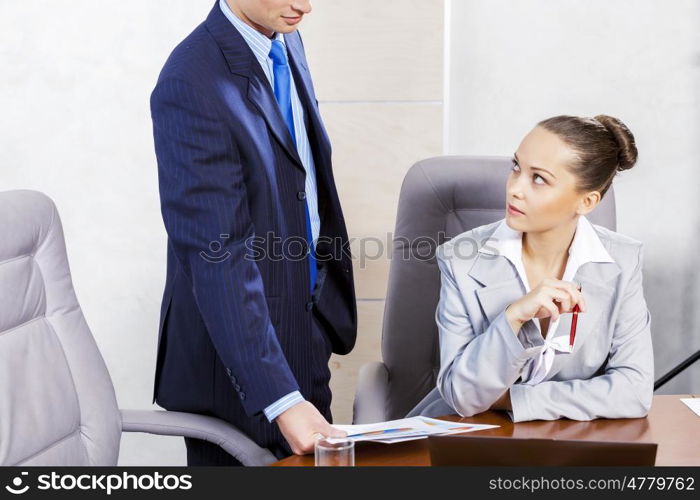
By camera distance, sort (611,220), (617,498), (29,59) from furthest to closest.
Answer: (29,59), (611,220), (617,498)

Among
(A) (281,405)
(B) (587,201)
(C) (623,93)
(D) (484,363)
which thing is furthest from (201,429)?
(C) (623,93)

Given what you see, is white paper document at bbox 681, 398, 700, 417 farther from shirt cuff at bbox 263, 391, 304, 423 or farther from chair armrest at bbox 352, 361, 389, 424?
shirt cuff at bbox 263, 391, 304, 423

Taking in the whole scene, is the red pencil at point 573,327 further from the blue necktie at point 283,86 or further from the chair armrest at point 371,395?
the blue necktie at point 283,86

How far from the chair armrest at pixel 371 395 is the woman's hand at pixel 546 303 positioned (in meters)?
0.42

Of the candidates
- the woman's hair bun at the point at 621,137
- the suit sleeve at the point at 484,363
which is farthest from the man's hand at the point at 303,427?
the woman's hair bun at the point at 621,137

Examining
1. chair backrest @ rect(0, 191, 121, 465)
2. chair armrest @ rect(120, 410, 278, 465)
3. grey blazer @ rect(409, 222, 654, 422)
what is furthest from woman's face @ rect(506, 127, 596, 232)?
chair backrest @ rect(0, 191, 121, 465)

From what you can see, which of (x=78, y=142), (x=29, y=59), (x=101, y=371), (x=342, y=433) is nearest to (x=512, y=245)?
(x=342, y=433)

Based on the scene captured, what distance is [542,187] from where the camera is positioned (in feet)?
5.74

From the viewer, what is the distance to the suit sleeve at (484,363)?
1.57 meters

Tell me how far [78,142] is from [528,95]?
1.56 metres

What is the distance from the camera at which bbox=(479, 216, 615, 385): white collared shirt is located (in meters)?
1.67

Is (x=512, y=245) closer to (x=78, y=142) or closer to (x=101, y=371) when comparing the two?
(x=101, y=371)

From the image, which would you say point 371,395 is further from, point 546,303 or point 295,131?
point 295,131

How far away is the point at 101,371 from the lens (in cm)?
168
